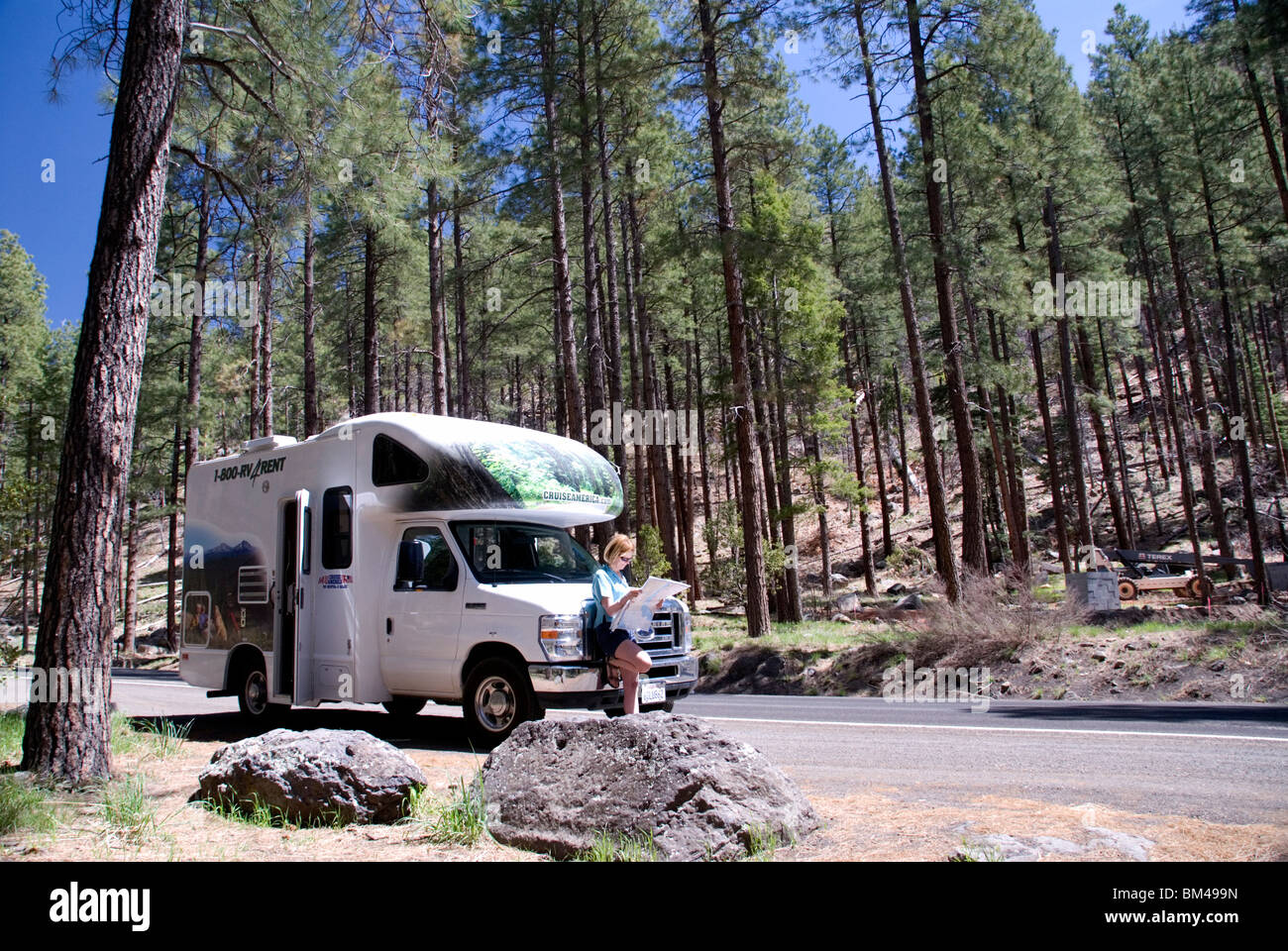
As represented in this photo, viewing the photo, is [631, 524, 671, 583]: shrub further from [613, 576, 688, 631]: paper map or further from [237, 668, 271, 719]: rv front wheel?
[613, 576, 688, 631]: paper map

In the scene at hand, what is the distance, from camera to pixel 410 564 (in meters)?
8.74

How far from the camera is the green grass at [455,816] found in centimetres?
471

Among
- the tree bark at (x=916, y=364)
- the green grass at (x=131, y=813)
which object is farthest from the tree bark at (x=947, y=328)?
the green grass at (x=131, y=813)

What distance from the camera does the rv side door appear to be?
9.30 meters

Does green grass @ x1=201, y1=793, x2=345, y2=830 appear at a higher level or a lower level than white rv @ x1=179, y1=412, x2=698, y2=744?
lower

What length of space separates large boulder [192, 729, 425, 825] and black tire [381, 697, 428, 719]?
3840 millimetres

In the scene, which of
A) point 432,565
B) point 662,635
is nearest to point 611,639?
point 662,635

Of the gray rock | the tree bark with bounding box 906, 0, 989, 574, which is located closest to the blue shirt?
the tree bark with bounding box 906, 0, 989, 574

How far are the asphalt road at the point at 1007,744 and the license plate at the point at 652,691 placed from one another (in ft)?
3.58

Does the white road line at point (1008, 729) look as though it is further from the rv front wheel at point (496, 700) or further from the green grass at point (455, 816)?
the green grass at point (455, 816)

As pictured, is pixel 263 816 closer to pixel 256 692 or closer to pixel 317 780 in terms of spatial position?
pixel 317 780

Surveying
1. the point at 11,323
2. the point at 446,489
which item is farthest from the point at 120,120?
the point at 11,323

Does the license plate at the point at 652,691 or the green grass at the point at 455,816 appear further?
the license plate at the point at 652,691
